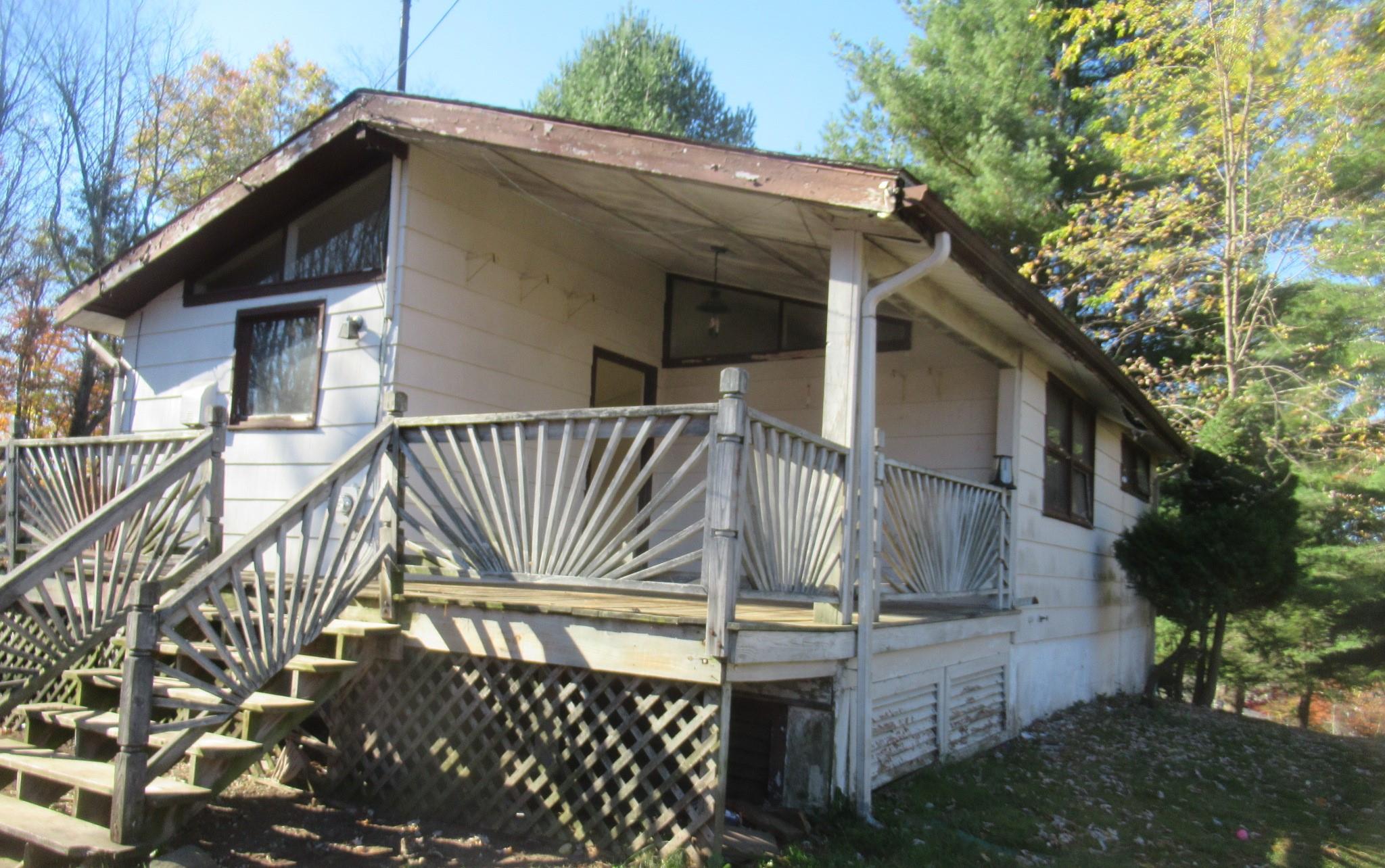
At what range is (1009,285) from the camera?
718 centimetres

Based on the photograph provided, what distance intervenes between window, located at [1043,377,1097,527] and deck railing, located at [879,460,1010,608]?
1692 millimetres

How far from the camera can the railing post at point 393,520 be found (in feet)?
19.0

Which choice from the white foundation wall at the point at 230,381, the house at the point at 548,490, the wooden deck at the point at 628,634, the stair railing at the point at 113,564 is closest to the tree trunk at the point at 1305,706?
the house at the point at 548,490

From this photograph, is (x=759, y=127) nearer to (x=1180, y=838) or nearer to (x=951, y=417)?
(x=951, y=417)

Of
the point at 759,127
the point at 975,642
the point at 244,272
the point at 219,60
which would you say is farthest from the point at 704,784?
the point at 759,127

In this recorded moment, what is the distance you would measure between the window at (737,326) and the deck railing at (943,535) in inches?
73.3

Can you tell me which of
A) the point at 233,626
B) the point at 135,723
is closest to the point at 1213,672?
the point at 233,626

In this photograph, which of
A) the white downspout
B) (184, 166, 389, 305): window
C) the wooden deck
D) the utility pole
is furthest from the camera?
the utility pole

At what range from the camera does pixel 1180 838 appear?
634 centimetres

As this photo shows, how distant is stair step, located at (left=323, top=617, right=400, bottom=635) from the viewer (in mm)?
5621

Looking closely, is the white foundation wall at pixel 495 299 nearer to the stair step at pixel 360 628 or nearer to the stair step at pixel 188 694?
the stair step at pixel 360 628

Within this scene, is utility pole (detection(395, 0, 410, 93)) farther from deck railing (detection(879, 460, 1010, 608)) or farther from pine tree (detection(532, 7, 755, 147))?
deck railing (detection(879, 460, 1010, 608))

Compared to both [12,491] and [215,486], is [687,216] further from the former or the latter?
[12,491]

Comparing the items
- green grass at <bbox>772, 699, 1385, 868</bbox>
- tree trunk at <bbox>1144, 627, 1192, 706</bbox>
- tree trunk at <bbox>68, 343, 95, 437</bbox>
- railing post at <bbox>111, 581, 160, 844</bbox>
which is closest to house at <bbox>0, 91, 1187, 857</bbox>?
railing post at <bbox>111, 581, 160, 844</bbox>
